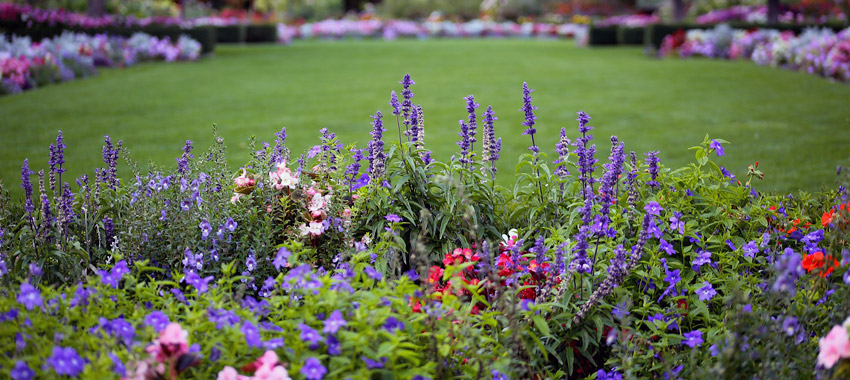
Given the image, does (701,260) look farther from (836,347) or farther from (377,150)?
(377,150)

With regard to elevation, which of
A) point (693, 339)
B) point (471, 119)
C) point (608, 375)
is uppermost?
point (471, 119)

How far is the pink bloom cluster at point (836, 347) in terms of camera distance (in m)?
1.95

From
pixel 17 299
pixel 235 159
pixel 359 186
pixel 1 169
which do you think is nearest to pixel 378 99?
pixel 235 159

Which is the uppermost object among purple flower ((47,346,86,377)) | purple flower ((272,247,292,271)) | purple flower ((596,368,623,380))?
purple flower ((272,247,292,271))

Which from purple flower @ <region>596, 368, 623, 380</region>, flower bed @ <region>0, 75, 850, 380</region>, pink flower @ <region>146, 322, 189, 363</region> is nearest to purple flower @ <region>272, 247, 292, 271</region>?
flower bed @ <region>0, 75, 850, 380</region>

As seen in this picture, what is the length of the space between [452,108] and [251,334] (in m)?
7.57

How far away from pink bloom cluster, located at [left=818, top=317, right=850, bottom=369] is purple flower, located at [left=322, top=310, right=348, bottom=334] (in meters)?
1.32

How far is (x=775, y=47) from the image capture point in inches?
547

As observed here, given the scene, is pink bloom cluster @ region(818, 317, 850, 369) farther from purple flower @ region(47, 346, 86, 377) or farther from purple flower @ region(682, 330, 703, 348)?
purple flower @ region(47, 346, 86, 377)

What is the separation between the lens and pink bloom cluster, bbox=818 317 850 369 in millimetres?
1946

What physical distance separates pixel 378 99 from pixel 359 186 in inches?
265

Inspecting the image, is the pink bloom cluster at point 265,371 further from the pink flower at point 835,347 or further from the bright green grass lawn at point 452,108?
the bright green grass lawn at point 452,108

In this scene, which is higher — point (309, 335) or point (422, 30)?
point (309, 335)

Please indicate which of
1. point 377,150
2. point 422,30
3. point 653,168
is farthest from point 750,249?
point 422,30
